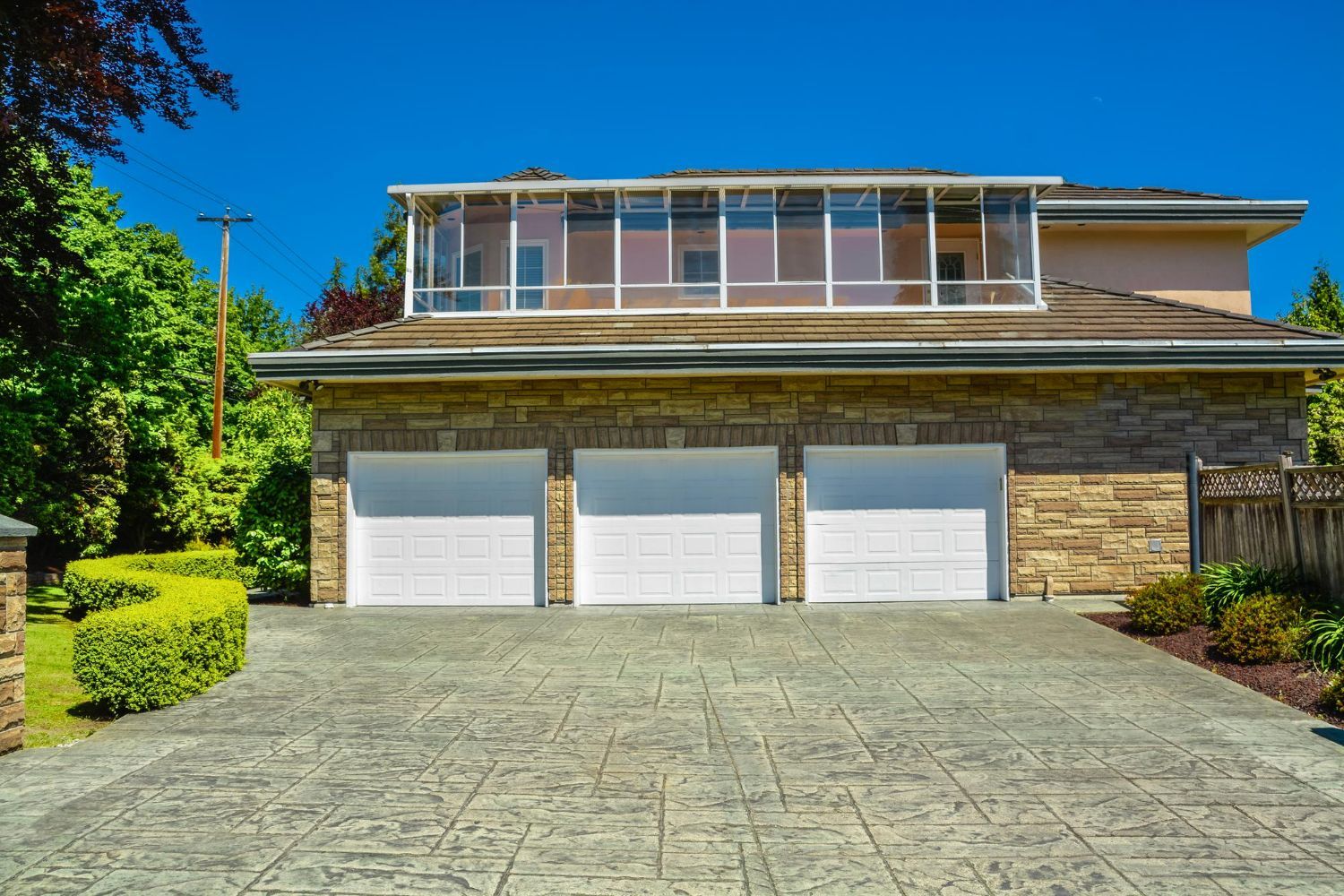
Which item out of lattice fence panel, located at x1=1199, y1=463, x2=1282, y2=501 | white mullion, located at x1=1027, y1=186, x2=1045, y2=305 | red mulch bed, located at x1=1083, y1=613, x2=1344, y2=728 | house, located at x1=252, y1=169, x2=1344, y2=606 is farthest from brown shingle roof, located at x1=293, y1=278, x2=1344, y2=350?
red mulch bed, located at x1=1083, y1=613, x2=1344, y2=728

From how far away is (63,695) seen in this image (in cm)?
825

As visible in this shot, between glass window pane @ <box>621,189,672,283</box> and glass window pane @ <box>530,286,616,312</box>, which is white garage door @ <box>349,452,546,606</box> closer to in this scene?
glass window pane @ <box>530,286,616,312</box>

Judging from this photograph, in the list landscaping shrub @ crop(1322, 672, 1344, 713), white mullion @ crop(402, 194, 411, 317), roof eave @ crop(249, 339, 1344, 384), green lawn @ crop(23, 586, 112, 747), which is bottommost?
green lawn @ crop(23, 586, 112, 747)

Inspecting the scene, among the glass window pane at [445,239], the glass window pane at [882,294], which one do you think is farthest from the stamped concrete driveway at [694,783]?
the glass window pane at [445,239]

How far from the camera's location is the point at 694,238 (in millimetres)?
15633

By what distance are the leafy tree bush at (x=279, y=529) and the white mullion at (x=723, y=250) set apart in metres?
7.04

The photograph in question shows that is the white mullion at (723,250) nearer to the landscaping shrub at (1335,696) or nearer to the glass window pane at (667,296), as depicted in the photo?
the glass window pane at (667,296)

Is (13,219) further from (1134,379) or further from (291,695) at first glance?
(1134,379)

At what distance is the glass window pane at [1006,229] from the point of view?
50.8ft

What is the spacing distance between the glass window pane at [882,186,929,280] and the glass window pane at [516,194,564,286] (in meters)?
5.30

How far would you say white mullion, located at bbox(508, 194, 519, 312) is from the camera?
1548 cm

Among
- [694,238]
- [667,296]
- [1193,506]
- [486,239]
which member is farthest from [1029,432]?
[486,239]

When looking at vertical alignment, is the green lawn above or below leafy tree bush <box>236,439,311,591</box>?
below

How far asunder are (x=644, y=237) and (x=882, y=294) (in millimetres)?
3988
